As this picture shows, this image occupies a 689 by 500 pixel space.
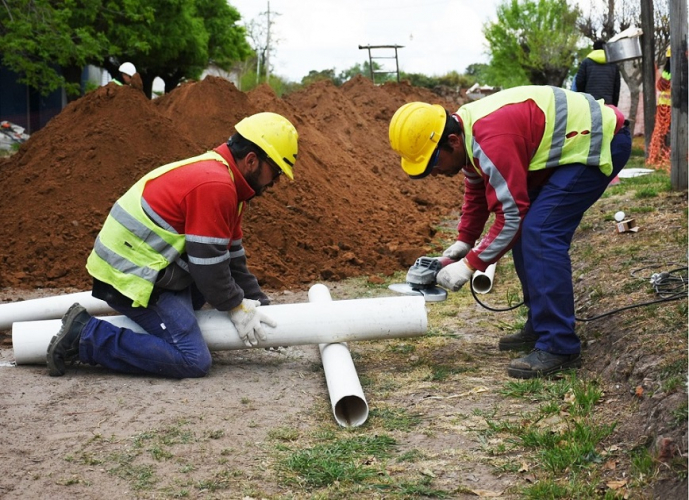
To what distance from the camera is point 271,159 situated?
15.3 ft

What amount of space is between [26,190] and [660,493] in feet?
24.8

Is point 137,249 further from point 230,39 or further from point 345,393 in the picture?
point 230,39

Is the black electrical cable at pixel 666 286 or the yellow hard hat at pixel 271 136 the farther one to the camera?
the black electrical cable at pixel 666 286

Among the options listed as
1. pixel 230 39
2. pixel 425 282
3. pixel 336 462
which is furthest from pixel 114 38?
pixel 336 462

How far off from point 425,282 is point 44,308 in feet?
9.32

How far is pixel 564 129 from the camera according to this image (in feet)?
14.7

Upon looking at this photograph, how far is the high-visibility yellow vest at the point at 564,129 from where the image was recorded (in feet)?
14.6

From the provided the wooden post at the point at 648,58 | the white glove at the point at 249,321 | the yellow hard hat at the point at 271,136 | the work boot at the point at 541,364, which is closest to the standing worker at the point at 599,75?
the wooden post at the point at 648,58

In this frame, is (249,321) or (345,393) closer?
(345,393)

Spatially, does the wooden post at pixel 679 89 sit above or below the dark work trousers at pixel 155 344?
above

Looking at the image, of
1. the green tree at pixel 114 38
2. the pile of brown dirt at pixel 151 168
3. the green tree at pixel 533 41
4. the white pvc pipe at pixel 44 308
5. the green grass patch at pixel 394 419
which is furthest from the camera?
the green tree at pixel 533 41

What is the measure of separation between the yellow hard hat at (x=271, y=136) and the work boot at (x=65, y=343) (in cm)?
152

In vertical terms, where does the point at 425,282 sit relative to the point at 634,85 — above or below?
below

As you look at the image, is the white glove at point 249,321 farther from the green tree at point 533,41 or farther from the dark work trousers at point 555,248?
the green tree at point 533,41
